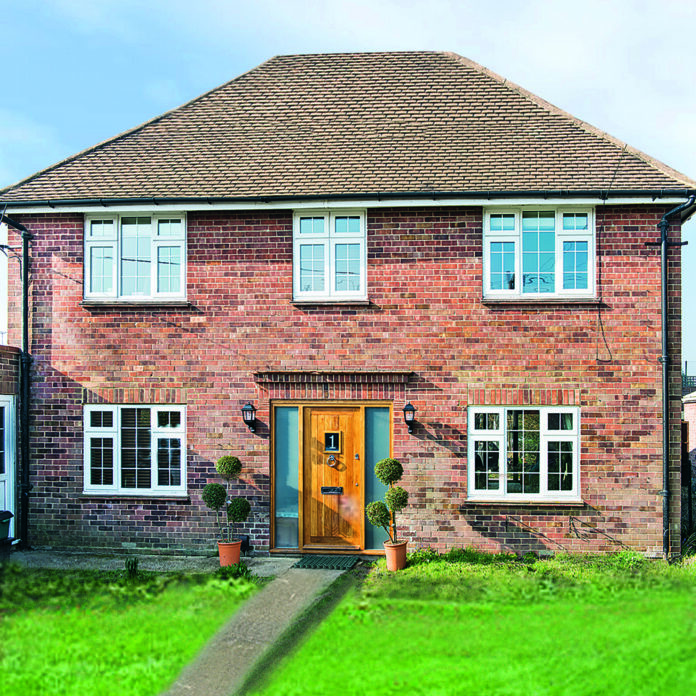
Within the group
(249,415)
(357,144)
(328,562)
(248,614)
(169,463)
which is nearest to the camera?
(248,614)

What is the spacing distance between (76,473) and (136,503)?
1.22m

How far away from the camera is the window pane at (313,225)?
1050 centimetres

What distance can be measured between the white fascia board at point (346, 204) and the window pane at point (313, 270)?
2.35ft

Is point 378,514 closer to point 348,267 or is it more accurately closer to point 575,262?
point 348,267

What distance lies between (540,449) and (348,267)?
4.49 m

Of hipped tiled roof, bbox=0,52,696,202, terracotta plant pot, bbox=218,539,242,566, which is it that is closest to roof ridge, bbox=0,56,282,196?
hipped tiled roof, bbox=0,52,696,202

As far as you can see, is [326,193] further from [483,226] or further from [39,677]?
[39,677]

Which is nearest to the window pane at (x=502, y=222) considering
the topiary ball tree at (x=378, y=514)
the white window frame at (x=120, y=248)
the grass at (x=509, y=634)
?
the topiary ball tree at (x=378, y=514)

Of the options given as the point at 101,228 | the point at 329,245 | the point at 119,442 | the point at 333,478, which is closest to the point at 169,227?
the point at 101,228

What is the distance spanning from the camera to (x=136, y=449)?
1061 cm

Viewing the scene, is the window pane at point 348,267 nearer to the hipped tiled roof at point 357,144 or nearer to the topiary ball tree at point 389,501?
the hipped tiled roof at point 357,144

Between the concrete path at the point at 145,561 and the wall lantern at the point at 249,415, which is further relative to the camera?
the wall lantern at the point at 249,415

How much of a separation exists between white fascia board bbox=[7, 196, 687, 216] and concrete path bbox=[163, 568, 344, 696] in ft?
19.6

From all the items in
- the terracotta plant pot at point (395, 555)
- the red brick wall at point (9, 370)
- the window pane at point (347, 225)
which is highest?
the window pane at point (347, 225)
